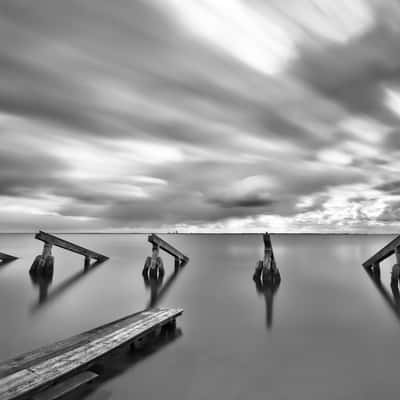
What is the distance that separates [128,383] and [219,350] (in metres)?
2.61

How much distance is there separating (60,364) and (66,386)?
1.08 ft

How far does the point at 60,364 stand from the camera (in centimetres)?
446

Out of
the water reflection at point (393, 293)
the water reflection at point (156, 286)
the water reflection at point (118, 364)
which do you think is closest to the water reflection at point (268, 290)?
the water reflection at point (118, 364)

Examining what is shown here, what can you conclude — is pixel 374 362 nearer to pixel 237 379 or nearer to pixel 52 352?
pixel 237 379

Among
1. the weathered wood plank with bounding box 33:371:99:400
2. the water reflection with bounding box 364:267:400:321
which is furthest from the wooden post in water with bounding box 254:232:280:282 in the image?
the weathered wood plank with bounding box 33:371:99:400

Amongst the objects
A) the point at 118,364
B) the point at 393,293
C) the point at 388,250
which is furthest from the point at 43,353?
the point at 388,250

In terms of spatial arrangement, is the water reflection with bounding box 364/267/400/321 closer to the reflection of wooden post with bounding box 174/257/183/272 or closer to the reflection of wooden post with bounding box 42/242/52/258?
the reflection of wooden post with bounding box 174/257/183/272

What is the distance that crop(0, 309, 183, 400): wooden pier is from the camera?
3.88 metres

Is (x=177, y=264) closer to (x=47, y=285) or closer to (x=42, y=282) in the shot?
(x=42, y=282)

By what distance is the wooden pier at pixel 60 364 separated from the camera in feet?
12.7

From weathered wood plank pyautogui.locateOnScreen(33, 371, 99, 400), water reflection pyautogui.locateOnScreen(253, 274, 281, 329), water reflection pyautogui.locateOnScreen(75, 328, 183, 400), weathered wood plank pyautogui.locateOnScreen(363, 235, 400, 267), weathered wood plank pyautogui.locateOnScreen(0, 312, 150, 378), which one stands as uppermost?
weathered wood plank pyautogui.locateOnScreen(363, 235, 400, 267)

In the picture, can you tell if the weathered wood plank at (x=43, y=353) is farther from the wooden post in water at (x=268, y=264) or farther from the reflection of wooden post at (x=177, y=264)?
the reflection of wooden post at (x=177, y=264)

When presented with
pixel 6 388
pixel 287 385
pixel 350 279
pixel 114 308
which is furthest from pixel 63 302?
pixel 350 279

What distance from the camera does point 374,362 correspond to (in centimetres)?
638
